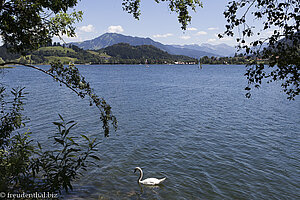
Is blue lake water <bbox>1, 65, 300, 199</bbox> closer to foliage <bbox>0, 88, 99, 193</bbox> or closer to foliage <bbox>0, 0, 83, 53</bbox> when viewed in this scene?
foliage <bbox>0, 88, 99, 193</bbox>

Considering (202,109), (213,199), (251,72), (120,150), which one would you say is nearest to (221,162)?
(213,199)

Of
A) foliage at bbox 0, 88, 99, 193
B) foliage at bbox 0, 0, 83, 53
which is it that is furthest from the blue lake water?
foliage at bbox 0, 0, 83, 53

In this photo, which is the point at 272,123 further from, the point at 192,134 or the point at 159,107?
the point at 159,107

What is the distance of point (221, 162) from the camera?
55.9 feet

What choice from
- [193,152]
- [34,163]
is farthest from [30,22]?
[193,152]

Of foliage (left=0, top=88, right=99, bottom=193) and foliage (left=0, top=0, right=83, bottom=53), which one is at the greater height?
foliage (left=0, top=0, right=83, bottom=53)

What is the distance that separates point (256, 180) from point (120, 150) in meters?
10.1

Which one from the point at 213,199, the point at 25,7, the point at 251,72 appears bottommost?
the point at 213,199

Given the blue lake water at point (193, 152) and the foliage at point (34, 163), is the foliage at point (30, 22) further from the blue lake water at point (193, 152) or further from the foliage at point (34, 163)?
the blue lake water at point (193, 152)

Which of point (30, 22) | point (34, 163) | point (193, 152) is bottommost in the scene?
point (193, 152)

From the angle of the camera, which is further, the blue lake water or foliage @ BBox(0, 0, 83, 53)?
the blue lake water

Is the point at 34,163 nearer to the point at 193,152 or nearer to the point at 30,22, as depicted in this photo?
the point at 30,22

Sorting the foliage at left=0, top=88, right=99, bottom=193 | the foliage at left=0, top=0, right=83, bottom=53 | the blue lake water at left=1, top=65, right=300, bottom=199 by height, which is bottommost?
the blue lake water at left=1, top=65, right=300, bottom=199

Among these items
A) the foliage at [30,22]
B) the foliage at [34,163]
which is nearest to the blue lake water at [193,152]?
the foliage at [34,163]
